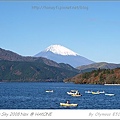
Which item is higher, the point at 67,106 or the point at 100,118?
the point at 100,118

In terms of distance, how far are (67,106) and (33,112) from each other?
33.3m

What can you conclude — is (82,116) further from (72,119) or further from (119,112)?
(119,112)

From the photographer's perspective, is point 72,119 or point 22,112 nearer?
point 72,119

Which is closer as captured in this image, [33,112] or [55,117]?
[55,117]

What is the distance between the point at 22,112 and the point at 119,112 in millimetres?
6678

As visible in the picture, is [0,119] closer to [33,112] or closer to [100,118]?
[33,112]

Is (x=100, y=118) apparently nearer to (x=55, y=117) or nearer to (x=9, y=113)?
(x=55, y=117)

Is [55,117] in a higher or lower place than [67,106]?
higher

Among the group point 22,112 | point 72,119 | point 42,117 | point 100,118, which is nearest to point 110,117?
point 100,118

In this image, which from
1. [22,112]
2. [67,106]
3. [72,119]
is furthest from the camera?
[67,106]

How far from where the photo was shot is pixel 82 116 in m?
22.4

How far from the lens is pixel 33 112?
24.3 metres

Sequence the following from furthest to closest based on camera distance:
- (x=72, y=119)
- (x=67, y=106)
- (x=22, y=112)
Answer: (x=67, y=106), (x=22, y=112), (x=72, y=119)

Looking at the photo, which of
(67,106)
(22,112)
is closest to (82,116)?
(22,112)
